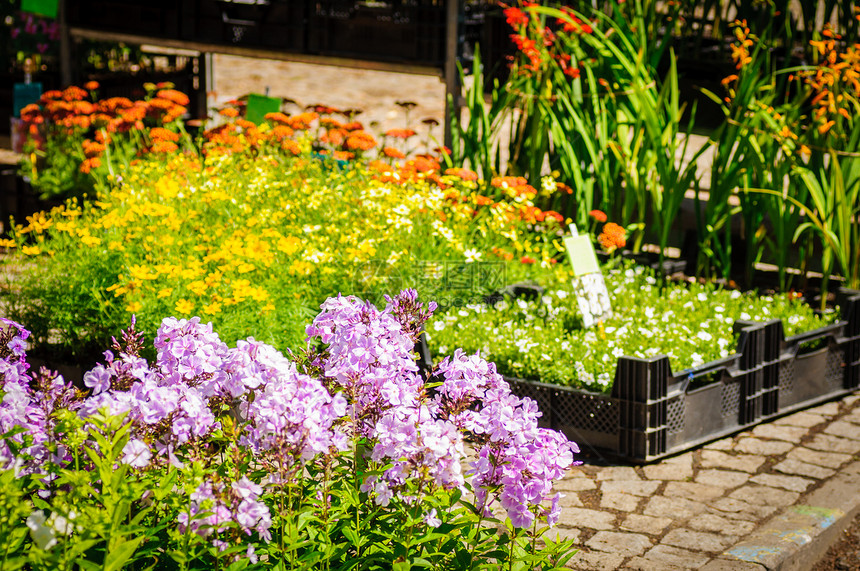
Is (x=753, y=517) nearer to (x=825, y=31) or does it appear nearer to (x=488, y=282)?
(x=488, y=282)

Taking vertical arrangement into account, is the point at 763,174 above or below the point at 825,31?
below

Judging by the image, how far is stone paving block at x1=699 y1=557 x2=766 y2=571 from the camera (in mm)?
2836

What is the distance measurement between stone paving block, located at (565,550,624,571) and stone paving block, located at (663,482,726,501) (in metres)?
0.58

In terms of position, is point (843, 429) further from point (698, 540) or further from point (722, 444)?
point (698, 540)

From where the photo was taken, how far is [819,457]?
3.82 m

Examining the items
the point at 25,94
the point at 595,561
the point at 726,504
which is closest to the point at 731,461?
the point at 726,504

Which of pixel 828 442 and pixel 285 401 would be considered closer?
pixel 285 401

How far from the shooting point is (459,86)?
6254 millimetres

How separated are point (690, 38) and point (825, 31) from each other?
309 cm

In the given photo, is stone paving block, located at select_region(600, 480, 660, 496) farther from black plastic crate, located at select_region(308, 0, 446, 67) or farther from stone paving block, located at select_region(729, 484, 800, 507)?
black plastic crate, located at select_region(308, 0, 446, 67)

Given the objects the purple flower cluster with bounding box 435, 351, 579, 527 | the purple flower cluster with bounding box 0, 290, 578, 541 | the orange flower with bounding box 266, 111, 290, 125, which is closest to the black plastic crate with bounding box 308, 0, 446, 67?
the orange flower with bounding box 266, 111, 290, 125

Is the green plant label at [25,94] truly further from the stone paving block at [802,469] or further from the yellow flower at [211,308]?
the stone paving block at [802,469]

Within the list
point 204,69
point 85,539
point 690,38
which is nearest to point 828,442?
point 85,539

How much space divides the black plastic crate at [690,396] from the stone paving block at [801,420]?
0.14ft
